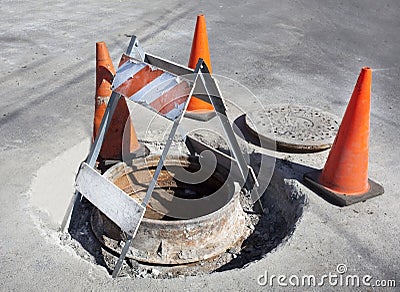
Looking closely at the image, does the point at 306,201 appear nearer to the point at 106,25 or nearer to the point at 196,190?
the point at 196,190

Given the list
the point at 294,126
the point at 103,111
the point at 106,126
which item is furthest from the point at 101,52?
the point at 294,126

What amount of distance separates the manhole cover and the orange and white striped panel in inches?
54.0

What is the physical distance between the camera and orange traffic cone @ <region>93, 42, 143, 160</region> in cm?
375

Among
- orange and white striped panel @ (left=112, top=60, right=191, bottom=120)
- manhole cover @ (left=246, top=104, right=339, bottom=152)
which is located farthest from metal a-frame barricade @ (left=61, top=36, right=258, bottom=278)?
manhole cover @ (left=246, top=104, right=339, bottom=152)

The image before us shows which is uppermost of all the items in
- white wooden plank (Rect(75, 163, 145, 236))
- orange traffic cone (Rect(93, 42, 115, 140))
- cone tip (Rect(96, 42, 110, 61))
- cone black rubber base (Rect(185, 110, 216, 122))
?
cone tip (Rect(96, 42, 110, 61))

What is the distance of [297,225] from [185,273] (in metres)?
0.80

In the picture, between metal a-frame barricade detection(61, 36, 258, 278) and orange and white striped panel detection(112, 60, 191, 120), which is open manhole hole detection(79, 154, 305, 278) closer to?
metal a-frame barricade detection(61, 36, 258, 278)

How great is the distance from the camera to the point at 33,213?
320 cm

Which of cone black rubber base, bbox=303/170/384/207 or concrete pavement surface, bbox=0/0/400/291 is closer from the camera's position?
concrete pavement surface, bbox=0/0/400/291

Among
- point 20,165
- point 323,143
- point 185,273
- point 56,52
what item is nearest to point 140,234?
point 185,273

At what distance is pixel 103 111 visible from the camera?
3865 mm

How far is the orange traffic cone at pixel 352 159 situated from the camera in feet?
11.0

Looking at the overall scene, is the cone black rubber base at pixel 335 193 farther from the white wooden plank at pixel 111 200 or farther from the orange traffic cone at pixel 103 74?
the orange traffic cone at pixel 103 74

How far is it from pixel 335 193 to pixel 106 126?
1.71m
